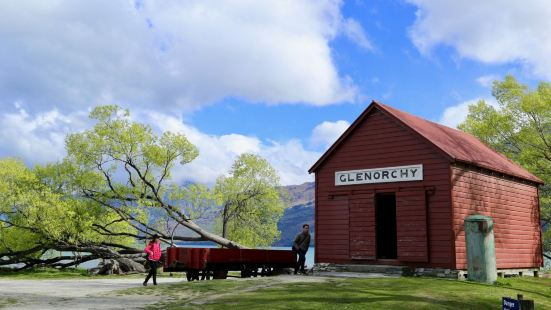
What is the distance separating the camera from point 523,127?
4212cm

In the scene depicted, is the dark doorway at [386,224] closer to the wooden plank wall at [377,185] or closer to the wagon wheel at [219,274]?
the wooden plank wall at [377,185]

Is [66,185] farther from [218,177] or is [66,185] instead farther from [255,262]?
[255,262]

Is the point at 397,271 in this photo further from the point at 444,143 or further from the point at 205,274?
the point at 205,274

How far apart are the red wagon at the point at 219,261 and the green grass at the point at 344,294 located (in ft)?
9.45

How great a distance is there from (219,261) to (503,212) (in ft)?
44.4

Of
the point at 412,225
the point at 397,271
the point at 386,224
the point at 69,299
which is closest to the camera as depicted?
the point at 69,299

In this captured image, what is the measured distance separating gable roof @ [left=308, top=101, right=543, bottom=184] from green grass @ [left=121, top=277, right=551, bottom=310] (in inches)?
216

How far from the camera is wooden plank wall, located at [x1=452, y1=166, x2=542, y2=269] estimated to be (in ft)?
70.7

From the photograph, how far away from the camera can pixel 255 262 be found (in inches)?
967

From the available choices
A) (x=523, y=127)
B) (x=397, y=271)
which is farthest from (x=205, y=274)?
(x=523, y=127)

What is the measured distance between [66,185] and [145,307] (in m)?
23.0

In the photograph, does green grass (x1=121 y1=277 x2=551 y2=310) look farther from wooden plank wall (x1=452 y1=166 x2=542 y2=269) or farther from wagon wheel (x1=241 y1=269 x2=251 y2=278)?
wagon wheel (x1=241 y1=269 x2=251 y2=278)

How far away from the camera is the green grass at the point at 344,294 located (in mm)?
13664

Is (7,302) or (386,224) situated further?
(386,224)
